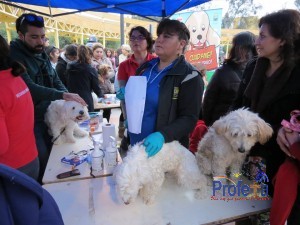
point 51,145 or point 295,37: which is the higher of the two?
point 295,37

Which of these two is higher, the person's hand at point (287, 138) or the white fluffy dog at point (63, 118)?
the person's hand at point (287, 138)

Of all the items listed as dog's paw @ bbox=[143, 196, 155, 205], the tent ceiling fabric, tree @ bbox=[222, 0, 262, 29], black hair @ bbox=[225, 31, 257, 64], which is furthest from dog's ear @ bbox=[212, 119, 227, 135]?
tree @ bbox=[222, 0, 262, 29]

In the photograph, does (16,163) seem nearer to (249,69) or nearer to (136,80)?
(136,80)

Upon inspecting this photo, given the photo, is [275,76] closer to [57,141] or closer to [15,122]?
[15,122]

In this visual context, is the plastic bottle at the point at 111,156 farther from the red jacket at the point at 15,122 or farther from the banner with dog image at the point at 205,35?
the banner with dog image at the point at 205,35

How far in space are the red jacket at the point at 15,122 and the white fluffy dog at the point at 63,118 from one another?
69 centimetres

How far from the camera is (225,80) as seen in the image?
7.86 ft

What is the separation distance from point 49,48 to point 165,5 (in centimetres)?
401

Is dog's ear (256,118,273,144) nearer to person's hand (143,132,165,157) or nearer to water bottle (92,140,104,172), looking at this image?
person's hand (143,132,165,157)

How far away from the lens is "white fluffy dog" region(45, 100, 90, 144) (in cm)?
239

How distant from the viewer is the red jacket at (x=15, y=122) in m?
1.33

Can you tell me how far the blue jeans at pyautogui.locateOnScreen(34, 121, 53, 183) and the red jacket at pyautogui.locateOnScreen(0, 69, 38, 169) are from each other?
51 cm

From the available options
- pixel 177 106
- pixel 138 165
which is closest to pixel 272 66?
pixel 177 106
